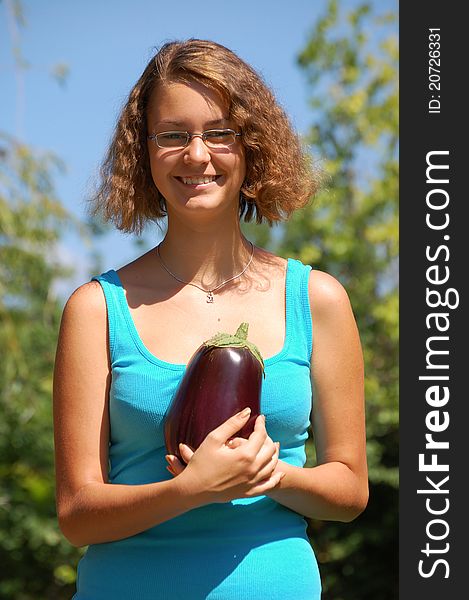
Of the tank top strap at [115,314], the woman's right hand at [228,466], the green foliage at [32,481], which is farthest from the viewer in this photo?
the green foliage at [32,481]

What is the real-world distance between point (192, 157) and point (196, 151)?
0.07 ft

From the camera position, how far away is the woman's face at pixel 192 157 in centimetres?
254

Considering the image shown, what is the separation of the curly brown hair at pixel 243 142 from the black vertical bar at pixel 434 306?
134cm

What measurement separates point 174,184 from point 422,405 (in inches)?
76.7

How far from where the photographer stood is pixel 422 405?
406 centimetres

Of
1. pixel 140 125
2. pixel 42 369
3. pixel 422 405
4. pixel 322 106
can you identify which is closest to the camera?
pixel 140 125

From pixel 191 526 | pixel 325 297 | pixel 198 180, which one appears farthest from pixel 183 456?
pixel 198 180

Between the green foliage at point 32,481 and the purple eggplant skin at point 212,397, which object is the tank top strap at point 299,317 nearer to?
the purple eggplant skin at point 212,397

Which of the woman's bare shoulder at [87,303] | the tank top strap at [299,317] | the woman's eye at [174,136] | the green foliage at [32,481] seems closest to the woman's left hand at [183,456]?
the tank top strap at [299,317]

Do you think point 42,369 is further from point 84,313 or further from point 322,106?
point 84,313

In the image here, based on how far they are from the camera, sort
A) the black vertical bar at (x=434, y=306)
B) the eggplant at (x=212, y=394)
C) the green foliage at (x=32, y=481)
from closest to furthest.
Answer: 1. the eggplant at (x=212, y=394)
2. the black vertical bar at (x=434, y=306)
3. the green foliage at (x=32, y=481)

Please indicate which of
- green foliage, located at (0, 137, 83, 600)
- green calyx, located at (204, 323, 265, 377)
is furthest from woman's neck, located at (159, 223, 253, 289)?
green foliage, located at (0, 137, 83, 600)

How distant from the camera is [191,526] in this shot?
2.38m

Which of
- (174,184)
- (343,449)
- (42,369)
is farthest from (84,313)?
(42,369)
